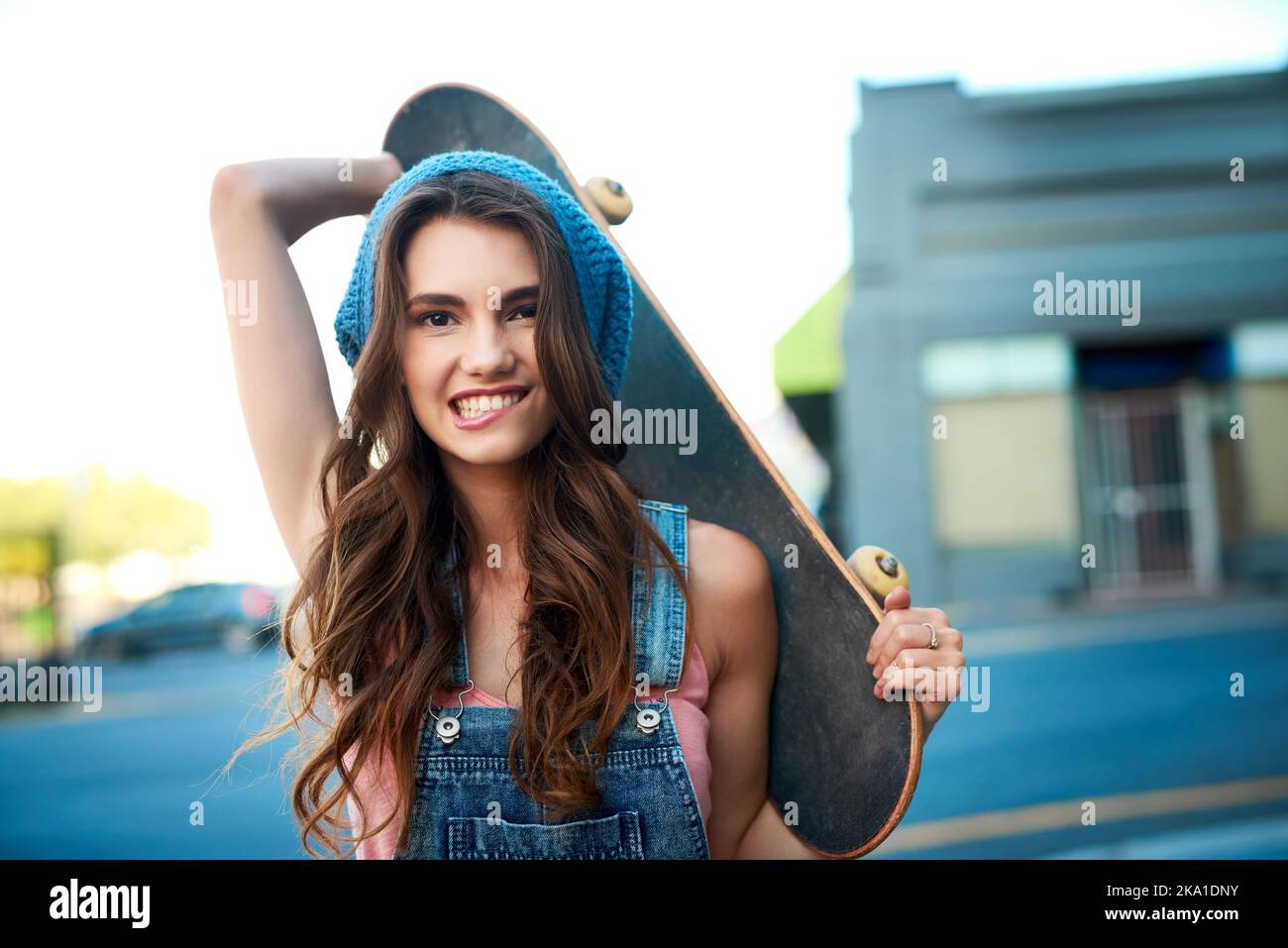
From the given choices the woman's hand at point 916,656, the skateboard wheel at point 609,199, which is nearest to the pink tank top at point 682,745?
the woman's hand at point 916,656

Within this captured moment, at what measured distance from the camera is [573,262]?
4.50 feet

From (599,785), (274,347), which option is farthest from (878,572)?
(274,347)

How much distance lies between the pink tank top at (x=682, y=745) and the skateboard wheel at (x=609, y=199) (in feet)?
2.20

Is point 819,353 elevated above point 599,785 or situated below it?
above

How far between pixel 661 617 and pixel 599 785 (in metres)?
0.25

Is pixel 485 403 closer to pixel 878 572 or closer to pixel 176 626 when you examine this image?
pixel 878 572

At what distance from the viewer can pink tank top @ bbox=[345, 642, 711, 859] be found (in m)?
1.36

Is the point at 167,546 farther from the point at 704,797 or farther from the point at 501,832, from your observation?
the point at 704,797

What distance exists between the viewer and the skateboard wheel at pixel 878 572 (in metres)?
1.38

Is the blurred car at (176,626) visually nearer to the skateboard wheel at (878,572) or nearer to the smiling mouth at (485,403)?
the smiling mouth at (485,403)
